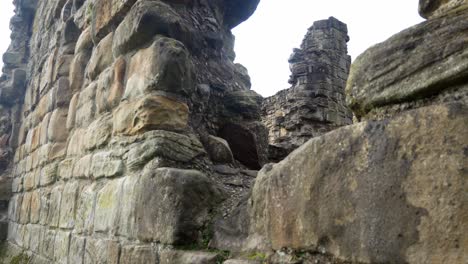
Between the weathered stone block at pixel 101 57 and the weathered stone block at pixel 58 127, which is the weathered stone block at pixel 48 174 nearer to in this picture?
the weathered stone block at pixel 58 127

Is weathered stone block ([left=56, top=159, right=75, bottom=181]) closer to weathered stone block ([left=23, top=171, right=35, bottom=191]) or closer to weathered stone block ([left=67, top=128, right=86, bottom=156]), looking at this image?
weathered stone block ([left=67, top=128, right=86, bottom=156])

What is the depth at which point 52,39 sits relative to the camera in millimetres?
4531

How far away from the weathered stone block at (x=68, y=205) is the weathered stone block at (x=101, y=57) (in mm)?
863

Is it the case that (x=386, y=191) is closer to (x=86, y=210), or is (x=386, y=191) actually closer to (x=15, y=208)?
(x=86, y=210)

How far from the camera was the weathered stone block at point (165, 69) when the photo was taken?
2.07 m

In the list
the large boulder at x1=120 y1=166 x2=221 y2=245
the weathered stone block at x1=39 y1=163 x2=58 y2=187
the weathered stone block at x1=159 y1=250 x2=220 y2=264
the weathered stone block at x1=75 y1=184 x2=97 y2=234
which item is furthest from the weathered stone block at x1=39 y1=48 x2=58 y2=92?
the weathered stone block at x1=159 y1=250 x2=220 y2=264

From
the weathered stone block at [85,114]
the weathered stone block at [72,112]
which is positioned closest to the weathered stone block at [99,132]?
the weathered stone block at [85,114]

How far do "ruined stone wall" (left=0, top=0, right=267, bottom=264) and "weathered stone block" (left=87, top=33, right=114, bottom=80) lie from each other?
0.01 m

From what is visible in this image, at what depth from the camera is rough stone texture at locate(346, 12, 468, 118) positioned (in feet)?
3.09

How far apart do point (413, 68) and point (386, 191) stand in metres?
0.33

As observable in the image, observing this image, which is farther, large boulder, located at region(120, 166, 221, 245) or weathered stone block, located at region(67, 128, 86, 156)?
weathered stone block, located at region(67, 128, 86, 156)

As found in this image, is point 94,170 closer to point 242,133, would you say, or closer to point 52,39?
point 242,133

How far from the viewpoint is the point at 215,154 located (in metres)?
2.36

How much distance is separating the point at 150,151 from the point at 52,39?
128 inches
